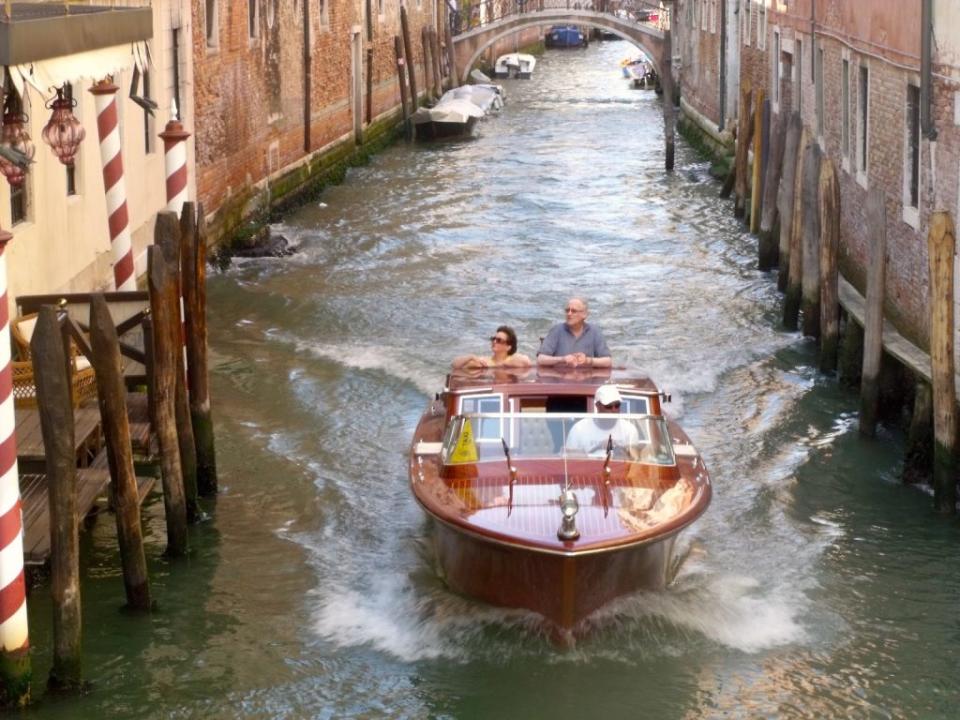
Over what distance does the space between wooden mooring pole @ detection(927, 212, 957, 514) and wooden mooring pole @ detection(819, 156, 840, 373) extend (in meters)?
2.84

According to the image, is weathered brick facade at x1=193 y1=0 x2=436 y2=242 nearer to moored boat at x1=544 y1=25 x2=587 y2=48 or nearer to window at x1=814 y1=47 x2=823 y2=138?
window at x1=814 y1=47 x2=823 y2=138

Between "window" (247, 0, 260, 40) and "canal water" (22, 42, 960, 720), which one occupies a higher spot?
"window" (247, 0, 260, 40)

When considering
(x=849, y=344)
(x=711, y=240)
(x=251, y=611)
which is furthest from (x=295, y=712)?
(x=711, y=240)

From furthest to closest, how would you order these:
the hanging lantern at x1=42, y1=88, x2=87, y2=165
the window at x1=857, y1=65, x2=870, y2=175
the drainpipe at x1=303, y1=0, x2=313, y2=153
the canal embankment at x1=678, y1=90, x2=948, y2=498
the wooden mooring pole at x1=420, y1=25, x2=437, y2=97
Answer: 1. the wooden mooring pole at x1=420, y1=25, x2=437, y2=97
2. the drainpipe at x1=303, y1=0, x2=313, y2=153
3. the window at x1=857, y1=65, x2=870, y2=175
4. the canal embankment at x1=678, y1=90, x2=948, y2=498
5. the hanging lantern at x1=42, y1=88, x2=87, y2=165

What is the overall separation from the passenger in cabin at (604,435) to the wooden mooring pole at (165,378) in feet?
6.30

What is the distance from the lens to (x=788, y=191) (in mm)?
14609

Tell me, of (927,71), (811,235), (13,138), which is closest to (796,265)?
(811,235)

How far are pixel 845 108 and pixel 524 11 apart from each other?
25138 millimetres

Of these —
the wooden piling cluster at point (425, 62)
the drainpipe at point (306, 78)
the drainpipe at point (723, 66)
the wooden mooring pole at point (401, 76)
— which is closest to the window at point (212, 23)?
the drainpipe at point (306, 78)

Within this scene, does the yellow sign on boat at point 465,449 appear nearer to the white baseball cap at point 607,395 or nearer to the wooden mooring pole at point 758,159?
the white baseball cap at point 607,395

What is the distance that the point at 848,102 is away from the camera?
46.4 ft

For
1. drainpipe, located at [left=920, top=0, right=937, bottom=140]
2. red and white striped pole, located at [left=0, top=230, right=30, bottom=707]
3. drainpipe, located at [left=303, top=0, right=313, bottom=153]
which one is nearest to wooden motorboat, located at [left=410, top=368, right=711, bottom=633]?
red and white striped pole, located at [left=0, top=230, right=30, bottom=707]

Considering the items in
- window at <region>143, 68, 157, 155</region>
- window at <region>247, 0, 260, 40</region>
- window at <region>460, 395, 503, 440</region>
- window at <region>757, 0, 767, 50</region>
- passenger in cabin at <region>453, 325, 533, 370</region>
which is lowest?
window at <region>460, 395, 503, 440</region>

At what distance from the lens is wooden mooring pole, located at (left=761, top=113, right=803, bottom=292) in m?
14.6
